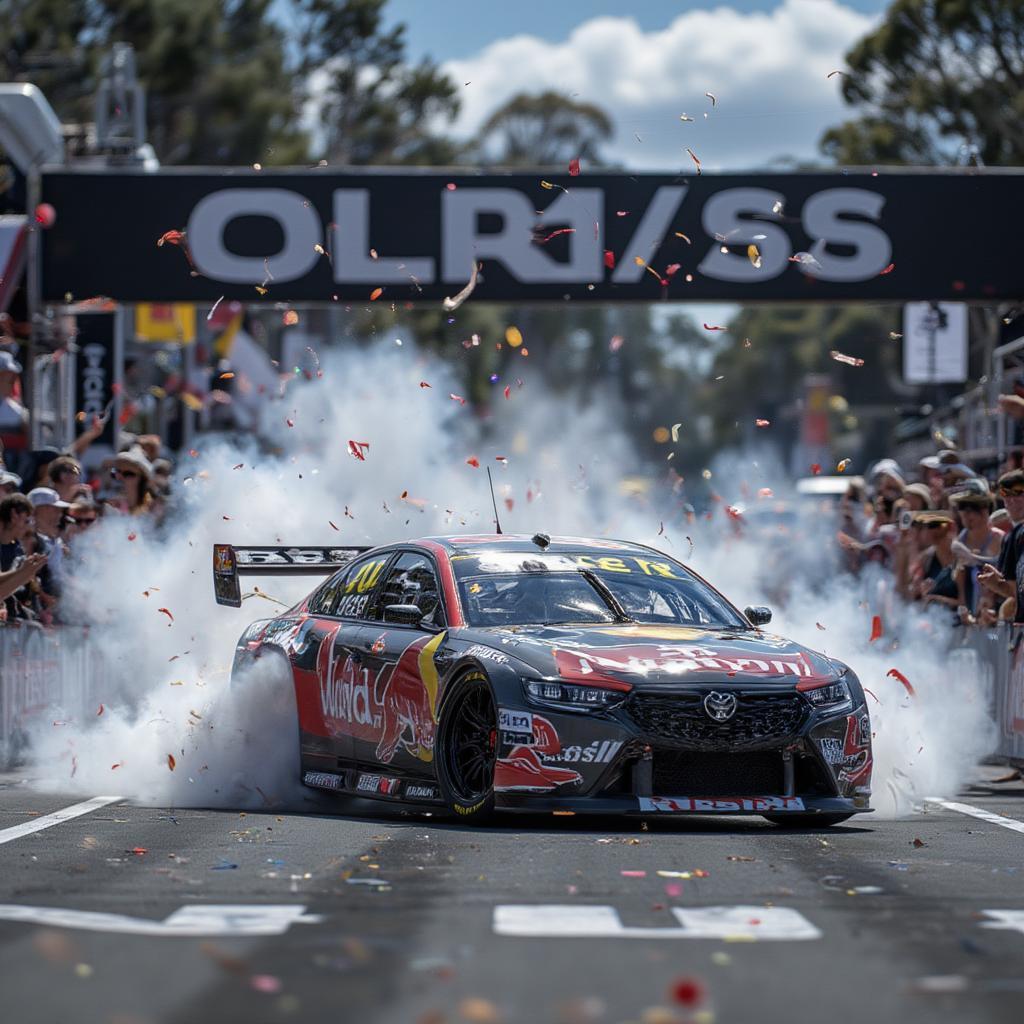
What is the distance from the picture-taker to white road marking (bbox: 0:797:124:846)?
31.0 feet

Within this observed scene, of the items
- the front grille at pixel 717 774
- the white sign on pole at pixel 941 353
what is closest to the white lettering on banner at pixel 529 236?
the front grille at pixel 717 774

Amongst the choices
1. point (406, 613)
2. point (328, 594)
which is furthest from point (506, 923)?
point (328, 594)

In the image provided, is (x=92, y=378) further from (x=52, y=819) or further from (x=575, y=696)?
(x=575, y=696)

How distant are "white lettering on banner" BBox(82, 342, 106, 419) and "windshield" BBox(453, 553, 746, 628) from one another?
596 inches

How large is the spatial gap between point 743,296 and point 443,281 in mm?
2949

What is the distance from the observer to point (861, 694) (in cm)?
1017

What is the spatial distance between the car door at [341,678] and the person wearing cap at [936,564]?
4969 mm

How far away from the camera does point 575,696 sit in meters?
9.54

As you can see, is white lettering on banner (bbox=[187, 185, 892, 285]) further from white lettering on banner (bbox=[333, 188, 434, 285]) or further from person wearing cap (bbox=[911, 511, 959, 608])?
person wearing cap (bbox=[911, 511, 959, 608])

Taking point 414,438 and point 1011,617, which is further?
point 414,438

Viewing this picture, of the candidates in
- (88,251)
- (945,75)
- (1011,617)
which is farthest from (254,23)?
(1011,617)

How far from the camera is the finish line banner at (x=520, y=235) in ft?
70.1

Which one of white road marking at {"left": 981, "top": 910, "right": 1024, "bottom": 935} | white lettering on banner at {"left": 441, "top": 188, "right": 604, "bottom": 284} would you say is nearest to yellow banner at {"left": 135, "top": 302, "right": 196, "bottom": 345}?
white lettering on banner at {"left": 441, "top": 188, "right": 604, "bottom": 284}

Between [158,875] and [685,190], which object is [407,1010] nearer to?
[158,875]
